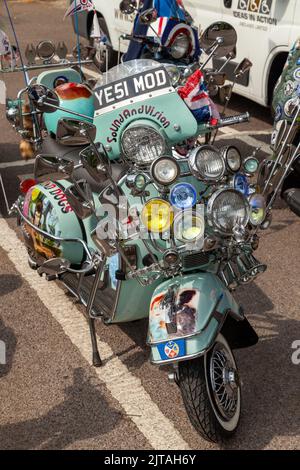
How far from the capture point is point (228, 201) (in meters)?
2.84

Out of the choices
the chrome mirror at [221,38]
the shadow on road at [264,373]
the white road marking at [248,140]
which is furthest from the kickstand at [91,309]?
the white road marking at [248,140]

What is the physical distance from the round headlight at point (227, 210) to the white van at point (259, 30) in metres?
3.55

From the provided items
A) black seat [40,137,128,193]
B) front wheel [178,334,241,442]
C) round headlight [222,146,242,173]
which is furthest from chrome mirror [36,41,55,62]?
front wheel [178,334,241,442]

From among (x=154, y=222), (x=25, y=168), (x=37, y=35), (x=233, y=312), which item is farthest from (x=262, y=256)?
(x=37, y=35)

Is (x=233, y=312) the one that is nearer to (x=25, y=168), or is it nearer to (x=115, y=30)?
(x=25, y=168)

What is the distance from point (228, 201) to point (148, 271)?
0.47m

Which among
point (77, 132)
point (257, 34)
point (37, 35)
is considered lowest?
point (37, 35)

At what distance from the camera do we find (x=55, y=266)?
3.41 meters

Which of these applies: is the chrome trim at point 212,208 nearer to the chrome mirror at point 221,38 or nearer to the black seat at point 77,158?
the black seat at point 77,158

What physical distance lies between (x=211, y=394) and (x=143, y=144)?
1134mm

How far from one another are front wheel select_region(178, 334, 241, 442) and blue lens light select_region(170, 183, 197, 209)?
642 millimetres

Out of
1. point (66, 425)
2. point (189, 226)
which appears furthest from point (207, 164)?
point (66, 425)

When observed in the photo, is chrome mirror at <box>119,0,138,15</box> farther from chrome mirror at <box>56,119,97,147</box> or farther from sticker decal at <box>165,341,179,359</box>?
sticker decal at <box>165,341,179,359</box>

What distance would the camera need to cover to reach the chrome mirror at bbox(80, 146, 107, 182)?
2.79 m
